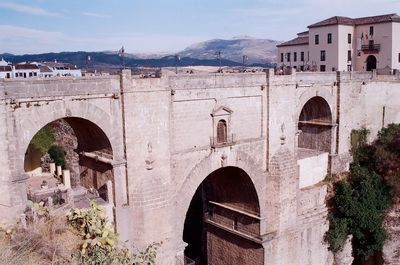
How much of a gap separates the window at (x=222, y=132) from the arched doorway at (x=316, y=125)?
26.1ft

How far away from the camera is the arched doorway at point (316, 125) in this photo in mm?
24891

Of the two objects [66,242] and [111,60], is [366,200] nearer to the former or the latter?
[66,242]

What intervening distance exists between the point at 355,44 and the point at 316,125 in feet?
57.1

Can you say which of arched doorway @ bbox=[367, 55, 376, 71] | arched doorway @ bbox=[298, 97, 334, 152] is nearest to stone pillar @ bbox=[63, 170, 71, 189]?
arched doorway @ bbox=[298, 97, 334, 152]

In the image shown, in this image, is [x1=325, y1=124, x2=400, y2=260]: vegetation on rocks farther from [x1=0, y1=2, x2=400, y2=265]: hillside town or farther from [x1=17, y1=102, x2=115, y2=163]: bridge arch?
[x1=17, y1=102, x2=115, y2=163]: bridge arch

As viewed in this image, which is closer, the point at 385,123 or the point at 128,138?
the point at 128,138

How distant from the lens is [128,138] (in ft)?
49.9

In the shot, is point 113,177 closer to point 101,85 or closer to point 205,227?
point 101,85

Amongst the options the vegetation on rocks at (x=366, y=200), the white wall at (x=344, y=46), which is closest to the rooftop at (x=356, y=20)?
the white wall at (x=344, y=46)

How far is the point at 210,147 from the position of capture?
1816 centimetres

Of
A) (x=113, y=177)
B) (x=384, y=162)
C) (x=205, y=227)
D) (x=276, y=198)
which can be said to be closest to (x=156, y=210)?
(x=113, y=177)

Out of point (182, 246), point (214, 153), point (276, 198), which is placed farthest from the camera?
point (276, 198)

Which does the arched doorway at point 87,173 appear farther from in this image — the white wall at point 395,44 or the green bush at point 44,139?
the white wall at point 395,44

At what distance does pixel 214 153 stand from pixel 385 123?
49.2 feet
